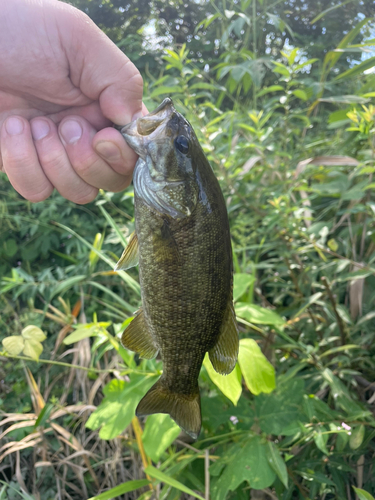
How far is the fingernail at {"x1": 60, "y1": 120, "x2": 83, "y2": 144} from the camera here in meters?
1.48

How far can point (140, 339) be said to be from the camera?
1.37 meters

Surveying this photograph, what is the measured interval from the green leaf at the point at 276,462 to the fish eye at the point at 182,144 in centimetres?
122

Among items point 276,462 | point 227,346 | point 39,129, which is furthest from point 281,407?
point 39,129

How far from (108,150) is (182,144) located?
13.0 inches

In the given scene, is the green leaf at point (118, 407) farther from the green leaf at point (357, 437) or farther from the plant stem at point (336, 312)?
the plant stem at point (336, 312)

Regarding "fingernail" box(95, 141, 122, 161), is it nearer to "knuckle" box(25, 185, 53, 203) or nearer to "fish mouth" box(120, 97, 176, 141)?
"fish mouth" box(120, 97, 176, 141)

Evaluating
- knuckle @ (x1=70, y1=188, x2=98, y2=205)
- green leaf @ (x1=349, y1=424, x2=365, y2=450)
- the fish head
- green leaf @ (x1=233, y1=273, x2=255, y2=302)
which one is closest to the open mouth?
the fish head

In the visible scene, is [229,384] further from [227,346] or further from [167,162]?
[167,162]

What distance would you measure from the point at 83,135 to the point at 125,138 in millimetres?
266

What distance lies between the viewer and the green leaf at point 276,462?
4.33 ft

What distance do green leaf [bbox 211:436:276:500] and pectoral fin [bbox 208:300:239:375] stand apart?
45 cm

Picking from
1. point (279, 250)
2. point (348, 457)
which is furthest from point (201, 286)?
point (348, 457)

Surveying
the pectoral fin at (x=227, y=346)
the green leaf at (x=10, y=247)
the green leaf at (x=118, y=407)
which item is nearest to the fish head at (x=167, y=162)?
the pectoral fin at (x=227, y=346)

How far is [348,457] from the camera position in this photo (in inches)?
67.5
